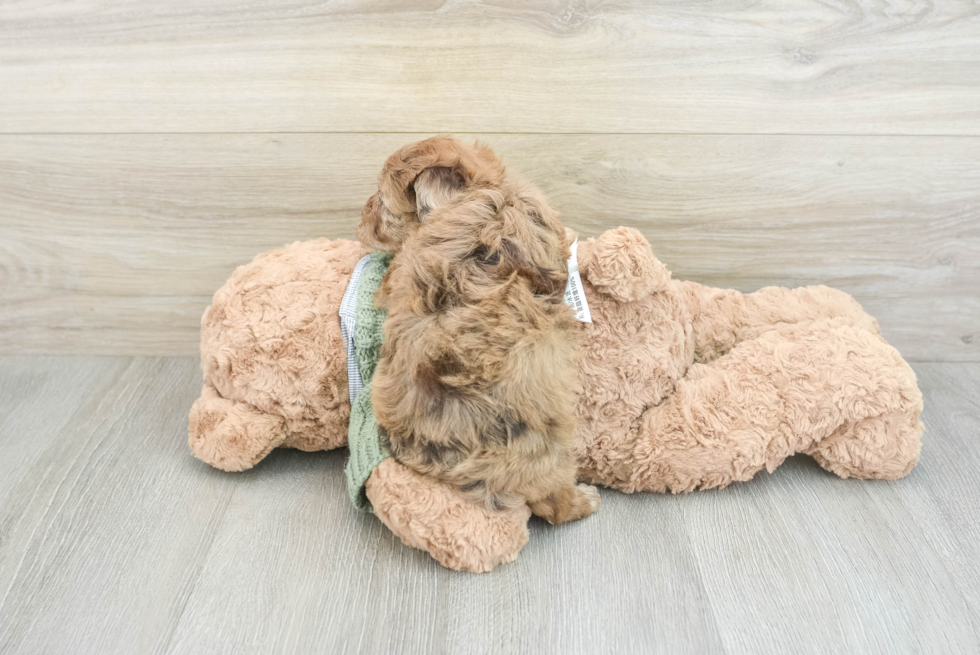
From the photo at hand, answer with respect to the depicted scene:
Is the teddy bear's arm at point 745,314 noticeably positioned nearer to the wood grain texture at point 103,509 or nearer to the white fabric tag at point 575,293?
the white fabric tag at point 575,293

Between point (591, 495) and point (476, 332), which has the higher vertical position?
point (476, 332)

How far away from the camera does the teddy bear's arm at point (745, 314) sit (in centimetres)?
101

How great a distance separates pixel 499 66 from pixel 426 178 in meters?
0.34

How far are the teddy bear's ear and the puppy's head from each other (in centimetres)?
16

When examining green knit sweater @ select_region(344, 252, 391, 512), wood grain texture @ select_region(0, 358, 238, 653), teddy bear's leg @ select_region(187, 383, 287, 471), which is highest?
green knit sweater @ select_region(344, 252, 391, 512)

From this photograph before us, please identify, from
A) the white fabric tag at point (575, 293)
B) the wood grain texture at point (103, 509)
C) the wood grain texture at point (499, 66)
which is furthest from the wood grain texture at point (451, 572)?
the wood grain texture at point (499, 66)

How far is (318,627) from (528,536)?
0.26 m

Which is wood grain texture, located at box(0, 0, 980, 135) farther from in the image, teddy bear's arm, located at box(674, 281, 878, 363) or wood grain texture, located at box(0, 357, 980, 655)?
wood grain texture, located at box(0, 357, 980, 655)

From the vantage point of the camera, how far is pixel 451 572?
808 millimetres

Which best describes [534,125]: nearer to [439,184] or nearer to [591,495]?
[439,184]

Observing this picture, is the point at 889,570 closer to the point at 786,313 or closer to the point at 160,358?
the point at 786,313

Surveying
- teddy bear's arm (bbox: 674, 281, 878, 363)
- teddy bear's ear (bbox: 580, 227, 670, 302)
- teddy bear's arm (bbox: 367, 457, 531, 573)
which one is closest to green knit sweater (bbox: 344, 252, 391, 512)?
teddy bear's arm (bbox: 367, 457, 531, 573)

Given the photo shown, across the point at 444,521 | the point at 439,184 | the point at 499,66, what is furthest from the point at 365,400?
the point at 499,66

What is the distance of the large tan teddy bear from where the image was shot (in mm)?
886
